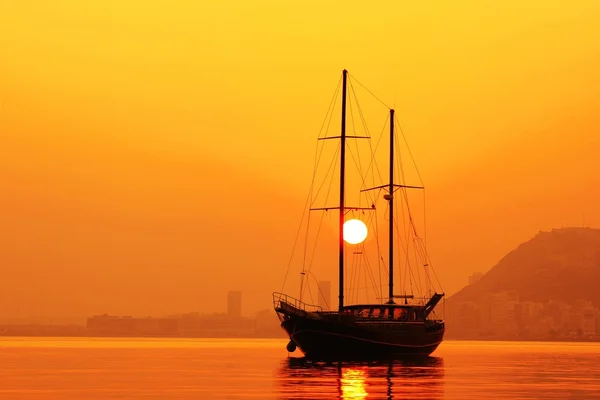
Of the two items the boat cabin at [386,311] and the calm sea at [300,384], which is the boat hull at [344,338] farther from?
the calm sea at [300,384]

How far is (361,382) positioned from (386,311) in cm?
4724

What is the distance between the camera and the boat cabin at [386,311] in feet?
367

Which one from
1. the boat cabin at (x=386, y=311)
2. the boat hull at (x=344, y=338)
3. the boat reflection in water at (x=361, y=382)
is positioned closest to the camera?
the boat reflection in water at (x=361, y=382)

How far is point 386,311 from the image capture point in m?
115

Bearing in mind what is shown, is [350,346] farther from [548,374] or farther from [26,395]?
[26,395]

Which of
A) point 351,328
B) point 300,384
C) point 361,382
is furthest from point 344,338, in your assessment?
point 300,384

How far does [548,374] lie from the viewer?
85812mm

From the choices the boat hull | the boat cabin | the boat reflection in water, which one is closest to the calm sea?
the boat reflection in water

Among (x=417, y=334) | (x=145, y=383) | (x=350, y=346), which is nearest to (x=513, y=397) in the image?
(x=145, y=383)

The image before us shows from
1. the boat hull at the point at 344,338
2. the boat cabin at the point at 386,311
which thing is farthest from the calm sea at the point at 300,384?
the boat cabin at the point at 386,311

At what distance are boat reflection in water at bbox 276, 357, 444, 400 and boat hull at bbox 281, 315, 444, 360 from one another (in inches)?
391

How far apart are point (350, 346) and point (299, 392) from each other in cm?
4823

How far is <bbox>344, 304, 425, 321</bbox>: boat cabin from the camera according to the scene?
11181 centimetres

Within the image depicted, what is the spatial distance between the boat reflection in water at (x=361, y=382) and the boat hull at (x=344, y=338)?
9922mm
